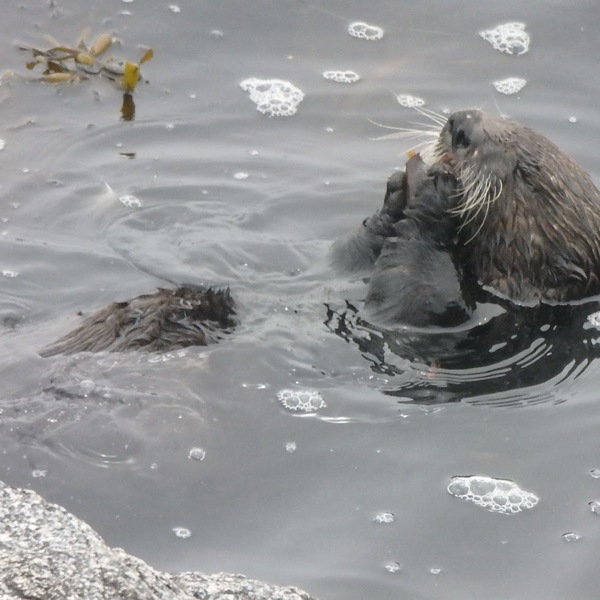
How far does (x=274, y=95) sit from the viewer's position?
7.27 metres

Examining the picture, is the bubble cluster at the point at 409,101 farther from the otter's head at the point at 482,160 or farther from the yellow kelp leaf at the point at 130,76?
the otter's head at the point at 482,160

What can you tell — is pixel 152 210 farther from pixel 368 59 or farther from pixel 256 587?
pixel 256 587

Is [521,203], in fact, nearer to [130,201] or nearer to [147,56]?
[130,201]

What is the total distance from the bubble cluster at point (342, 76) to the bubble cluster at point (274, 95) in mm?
301

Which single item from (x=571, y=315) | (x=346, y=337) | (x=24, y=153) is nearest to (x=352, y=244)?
(x=346, y=337)

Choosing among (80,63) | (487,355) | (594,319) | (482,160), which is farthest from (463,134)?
(80,63)

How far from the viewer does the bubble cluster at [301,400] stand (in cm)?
468

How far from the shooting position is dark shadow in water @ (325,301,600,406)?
16.1 feet

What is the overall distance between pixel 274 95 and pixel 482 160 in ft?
8.29

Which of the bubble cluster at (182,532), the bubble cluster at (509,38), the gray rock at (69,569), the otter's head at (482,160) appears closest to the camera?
the gray rock at (69,569)

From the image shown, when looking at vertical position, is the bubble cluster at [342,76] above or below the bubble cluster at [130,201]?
above

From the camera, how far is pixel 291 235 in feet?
19.6

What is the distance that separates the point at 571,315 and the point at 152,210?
2.38 meters

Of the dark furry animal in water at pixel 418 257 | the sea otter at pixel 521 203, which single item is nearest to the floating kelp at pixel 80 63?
the dark furry animal in water at pixel 418 257
